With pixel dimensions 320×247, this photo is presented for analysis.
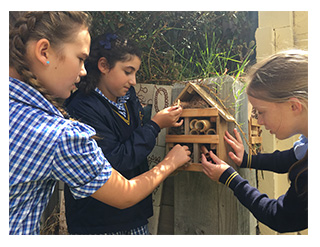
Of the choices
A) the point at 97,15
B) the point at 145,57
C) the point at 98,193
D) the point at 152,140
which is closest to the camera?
the point at 98,193

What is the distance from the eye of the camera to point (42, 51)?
1.03m

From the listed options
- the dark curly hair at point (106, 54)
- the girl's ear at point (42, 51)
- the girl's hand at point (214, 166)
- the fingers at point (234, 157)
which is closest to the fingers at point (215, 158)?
the girl's hand at point (214, 166)

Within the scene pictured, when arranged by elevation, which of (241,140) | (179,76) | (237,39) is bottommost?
(241,140)

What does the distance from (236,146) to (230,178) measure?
23cm

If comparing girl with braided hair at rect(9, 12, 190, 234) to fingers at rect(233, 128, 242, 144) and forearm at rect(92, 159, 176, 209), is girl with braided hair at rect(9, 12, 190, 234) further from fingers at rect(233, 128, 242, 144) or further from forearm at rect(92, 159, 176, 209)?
fingers at rect(233, 128, 242, 144)

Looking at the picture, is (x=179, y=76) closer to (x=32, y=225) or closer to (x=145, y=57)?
(x=145, y=57)

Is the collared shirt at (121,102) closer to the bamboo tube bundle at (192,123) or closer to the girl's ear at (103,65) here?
the girl's ear at (103,65)

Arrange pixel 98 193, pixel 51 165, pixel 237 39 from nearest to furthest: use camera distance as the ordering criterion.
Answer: pixel 51 165 < pixel 98 193 < pixel 237 39

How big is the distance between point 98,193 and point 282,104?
86cm

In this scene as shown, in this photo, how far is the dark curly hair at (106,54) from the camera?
1503mm

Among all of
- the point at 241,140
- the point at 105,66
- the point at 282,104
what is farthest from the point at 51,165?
the point at 241,140

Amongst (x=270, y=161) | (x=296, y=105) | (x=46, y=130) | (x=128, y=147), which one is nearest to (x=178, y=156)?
(x=128, y=147)

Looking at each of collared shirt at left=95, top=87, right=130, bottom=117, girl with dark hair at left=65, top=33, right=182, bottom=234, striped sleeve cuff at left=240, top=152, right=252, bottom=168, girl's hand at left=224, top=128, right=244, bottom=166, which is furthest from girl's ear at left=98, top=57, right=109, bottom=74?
striped sleeve cuff at left=240, top=152, right=252, bottom=168
